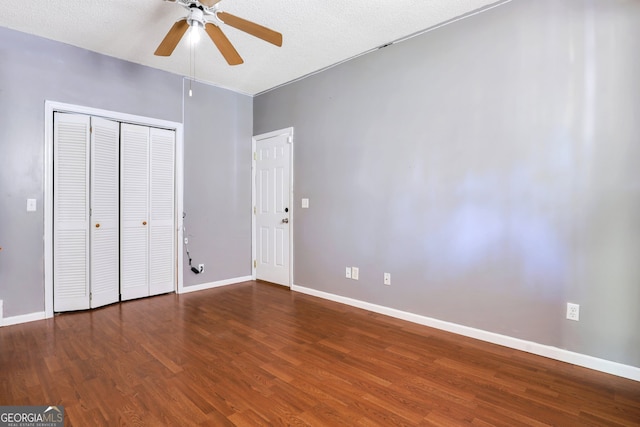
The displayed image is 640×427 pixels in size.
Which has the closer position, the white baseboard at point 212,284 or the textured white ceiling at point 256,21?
the textured white ceiling at point 256,21

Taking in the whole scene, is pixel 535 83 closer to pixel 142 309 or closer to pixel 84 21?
pixel 84 21

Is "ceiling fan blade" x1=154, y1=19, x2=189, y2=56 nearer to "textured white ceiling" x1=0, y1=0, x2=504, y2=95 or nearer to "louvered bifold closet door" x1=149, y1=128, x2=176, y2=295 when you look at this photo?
"textured white ceiling" x1=0, y1=0, x2=504, y2=95

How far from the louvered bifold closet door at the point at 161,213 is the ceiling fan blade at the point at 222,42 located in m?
1.85

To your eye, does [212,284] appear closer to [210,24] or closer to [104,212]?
[104,212]

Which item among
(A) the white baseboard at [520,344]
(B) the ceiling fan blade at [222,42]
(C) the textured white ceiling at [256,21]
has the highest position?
(C) the textured white ceiling at [256,21]

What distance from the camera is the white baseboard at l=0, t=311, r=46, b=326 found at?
3113mm

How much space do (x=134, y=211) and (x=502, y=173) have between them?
3.96 m

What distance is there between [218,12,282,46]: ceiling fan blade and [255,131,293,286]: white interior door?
1.95m

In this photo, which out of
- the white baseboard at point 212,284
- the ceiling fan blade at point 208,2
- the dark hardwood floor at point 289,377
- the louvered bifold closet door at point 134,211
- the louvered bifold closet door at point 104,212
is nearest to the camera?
the dark hardwood floor at point 289,377

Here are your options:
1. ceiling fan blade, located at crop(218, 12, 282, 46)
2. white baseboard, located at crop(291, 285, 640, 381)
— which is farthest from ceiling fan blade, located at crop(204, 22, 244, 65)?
white baseboard, located at crop(291, 285, 640, 381)

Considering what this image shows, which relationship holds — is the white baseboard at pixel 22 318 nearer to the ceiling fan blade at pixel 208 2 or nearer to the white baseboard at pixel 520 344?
the white baseboard at pixel 520 344

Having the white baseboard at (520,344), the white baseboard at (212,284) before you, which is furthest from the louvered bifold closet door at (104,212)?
the white baseboard at (520,344)

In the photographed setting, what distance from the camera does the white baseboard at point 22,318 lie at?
311cm

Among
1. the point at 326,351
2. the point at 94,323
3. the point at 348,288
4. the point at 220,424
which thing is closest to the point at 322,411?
the point at 220,424
